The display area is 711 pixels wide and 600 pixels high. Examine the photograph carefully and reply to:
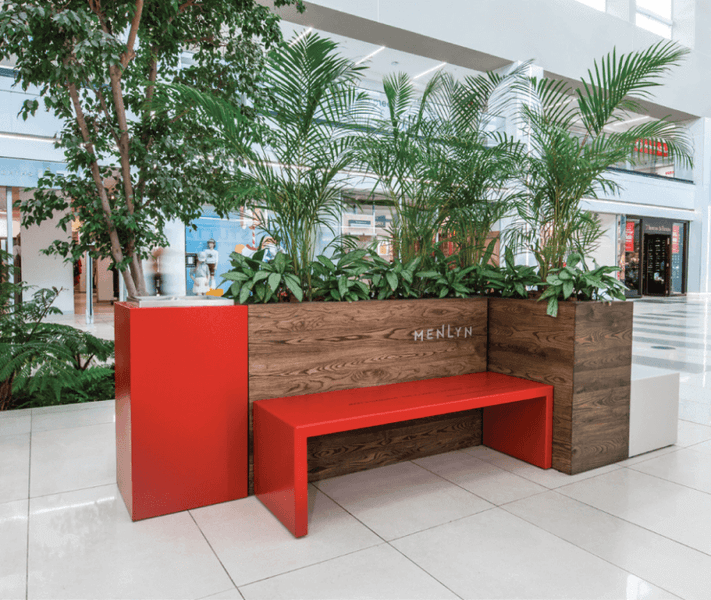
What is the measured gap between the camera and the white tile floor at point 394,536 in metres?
1.73

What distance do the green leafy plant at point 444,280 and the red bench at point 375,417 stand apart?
48cm

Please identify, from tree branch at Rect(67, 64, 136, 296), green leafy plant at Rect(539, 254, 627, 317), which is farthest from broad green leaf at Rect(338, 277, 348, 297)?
tree branch at Rect(67, 64, 136, 296)

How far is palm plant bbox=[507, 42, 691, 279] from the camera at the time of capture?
2834 mm

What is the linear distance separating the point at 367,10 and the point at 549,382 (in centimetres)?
755

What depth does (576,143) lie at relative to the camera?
285 cm

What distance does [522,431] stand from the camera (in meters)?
2.88

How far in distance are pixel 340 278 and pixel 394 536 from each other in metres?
1.21

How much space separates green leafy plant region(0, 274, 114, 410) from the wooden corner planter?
2.98 metres

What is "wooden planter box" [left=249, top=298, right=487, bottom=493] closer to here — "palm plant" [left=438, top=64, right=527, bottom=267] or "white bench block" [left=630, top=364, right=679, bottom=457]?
"palm plant" [left=438, top=64, right=527, bottom=267]

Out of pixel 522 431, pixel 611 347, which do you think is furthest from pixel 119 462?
pixel 611 347

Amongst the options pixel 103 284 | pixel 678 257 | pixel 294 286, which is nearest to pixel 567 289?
pixel 294 286

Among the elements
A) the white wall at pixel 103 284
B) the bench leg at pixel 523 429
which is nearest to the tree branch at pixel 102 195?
the bench leg at pixel 523 429

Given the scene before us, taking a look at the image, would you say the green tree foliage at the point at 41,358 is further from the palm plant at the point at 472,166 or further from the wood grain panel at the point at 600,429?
the wood grain panel at the point at 600,429

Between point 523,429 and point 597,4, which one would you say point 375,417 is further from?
point 597,4
